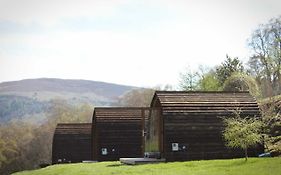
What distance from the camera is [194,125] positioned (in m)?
30.5

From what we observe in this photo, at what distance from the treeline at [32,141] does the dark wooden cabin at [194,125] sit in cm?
5133

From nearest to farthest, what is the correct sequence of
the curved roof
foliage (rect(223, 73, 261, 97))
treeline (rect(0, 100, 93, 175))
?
the curved roof < foliage (rect(223, 73, 261, 97)) < treeline (rect(0, 100, 93, 175))

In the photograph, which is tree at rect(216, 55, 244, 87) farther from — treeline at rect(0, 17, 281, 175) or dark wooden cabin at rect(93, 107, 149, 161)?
dark wooden cabin at rect(93, 107, 149, 161)

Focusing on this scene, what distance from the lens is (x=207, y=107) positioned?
3119 centimetres

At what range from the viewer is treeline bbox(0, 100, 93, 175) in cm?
8194


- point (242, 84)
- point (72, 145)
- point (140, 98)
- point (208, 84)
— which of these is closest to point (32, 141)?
point (140, 98)

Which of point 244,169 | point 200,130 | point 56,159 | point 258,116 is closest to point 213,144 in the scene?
point 200,130

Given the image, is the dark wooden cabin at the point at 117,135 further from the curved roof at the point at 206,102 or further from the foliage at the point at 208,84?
the foliage at the point at 208,84

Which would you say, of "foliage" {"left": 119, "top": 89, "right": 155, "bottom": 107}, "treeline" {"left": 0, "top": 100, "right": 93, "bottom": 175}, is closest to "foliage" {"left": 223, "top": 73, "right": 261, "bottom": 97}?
"foliage" {"left": 119, "top": 89, "right": 155, "bottom": 107}

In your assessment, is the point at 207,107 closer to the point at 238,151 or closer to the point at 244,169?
the point at 238,151

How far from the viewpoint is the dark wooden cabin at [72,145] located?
2215 inches

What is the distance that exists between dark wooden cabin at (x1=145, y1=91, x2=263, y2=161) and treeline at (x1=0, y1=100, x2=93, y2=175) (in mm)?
51327

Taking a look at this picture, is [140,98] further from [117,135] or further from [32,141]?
[117,135]

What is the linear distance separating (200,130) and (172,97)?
8.97ft
